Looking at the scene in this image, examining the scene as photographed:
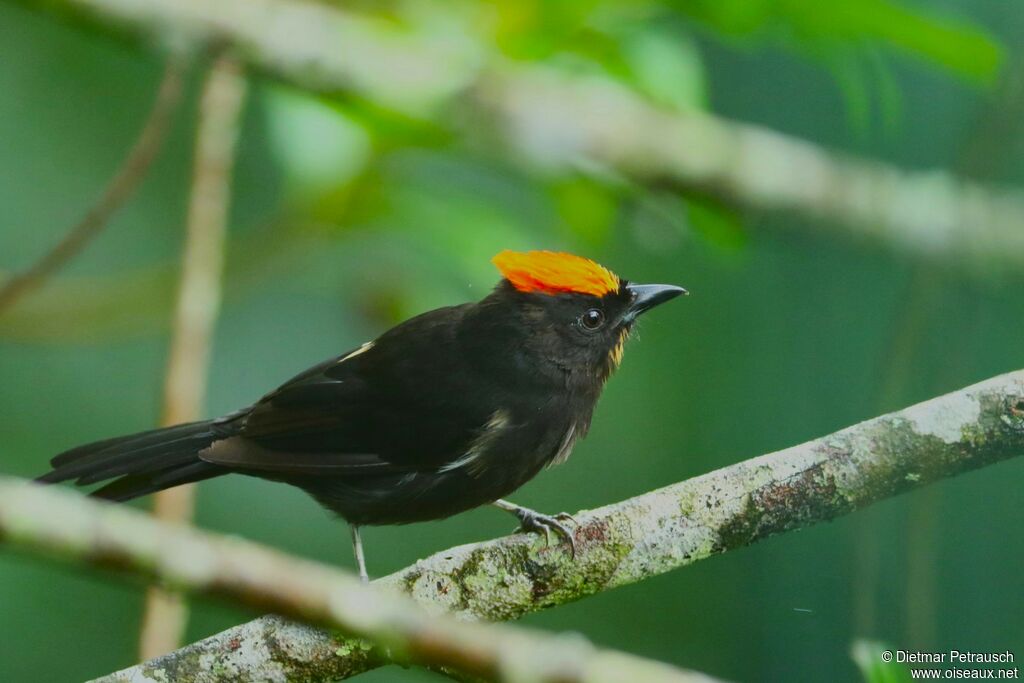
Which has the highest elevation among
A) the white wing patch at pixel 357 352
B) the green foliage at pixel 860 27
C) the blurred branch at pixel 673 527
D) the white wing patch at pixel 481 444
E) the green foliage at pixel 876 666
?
the green foliage at pixel 860 27

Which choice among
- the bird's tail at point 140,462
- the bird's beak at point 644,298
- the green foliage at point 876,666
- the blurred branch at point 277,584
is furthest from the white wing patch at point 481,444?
the blurred branch at point 277,584

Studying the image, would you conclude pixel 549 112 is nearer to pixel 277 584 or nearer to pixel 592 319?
pixel 592 319

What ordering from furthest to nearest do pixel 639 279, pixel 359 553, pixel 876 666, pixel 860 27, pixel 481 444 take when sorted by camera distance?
pixel 639 279 < pixel 359 553 < pixel 481 444 < pixel 860 27 < pixel 876 666

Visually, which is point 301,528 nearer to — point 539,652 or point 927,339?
point 927,339

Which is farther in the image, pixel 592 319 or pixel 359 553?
pixel 592 319

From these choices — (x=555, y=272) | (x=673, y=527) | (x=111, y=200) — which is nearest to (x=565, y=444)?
(x=555, y=272)

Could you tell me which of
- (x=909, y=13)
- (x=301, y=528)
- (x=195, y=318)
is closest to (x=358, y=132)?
(x=195, y=318)

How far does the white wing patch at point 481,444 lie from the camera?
9.67 ft

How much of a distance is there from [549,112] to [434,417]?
33.4 inches

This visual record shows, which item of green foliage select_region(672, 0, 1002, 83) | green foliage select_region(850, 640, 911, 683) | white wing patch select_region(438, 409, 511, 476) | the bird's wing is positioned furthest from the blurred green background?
white wing patch select_region(438, 409, 511, 476)

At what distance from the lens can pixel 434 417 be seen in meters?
3.10

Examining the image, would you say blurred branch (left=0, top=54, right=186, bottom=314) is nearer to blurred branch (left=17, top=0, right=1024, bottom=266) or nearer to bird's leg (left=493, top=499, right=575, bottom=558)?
blurred branch (left=17, top=0, right=1024, bottom=266)

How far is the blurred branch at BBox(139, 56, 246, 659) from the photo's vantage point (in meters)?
3.12

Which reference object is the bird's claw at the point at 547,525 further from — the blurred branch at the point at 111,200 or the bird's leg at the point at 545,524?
the blurred branch at the point at 111,200
